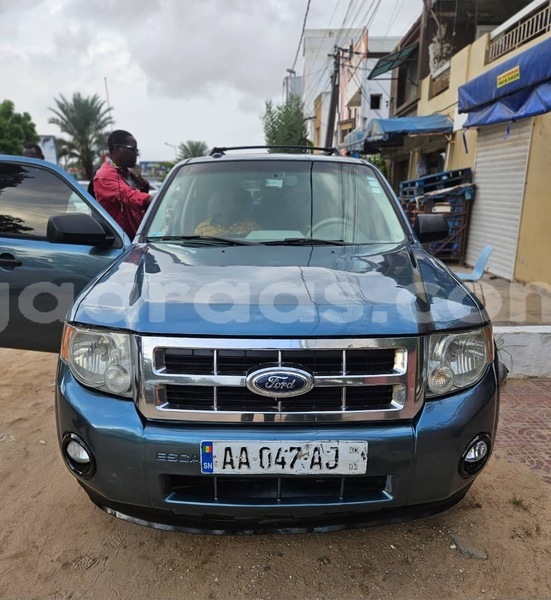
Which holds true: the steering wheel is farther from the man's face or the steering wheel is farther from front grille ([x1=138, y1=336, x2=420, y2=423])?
the man's face

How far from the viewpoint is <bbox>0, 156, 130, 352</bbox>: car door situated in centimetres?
321

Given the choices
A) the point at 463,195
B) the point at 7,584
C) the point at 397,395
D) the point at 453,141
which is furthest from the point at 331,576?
the point at 453,141

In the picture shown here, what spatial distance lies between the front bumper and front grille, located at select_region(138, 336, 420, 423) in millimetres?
45

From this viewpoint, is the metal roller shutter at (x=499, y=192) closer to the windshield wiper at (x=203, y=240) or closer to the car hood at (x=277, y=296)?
the car hood at (x=277, y=296)

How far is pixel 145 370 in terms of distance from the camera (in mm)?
1709

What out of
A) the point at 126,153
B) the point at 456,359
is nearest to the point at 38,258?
the point at 126,153

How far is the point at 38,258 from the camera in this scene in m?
3.21

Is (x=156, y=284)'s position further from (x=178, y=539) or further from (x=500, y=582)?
(x=500, y=582)

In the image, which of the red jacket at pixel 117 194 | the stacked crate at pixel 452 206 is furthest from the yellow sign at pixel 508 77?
the red jacket at pixel 117 194

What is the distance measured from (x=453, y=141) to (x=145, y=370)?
33.2 feet

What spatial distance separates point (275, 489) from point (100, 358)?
82cm

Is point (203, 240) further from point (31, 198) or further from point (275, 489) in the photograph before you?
point (31, 198)

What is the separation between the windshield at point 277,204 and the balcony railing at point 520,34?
18.7 feet

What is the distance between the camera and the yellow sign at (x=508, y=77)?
575cm
